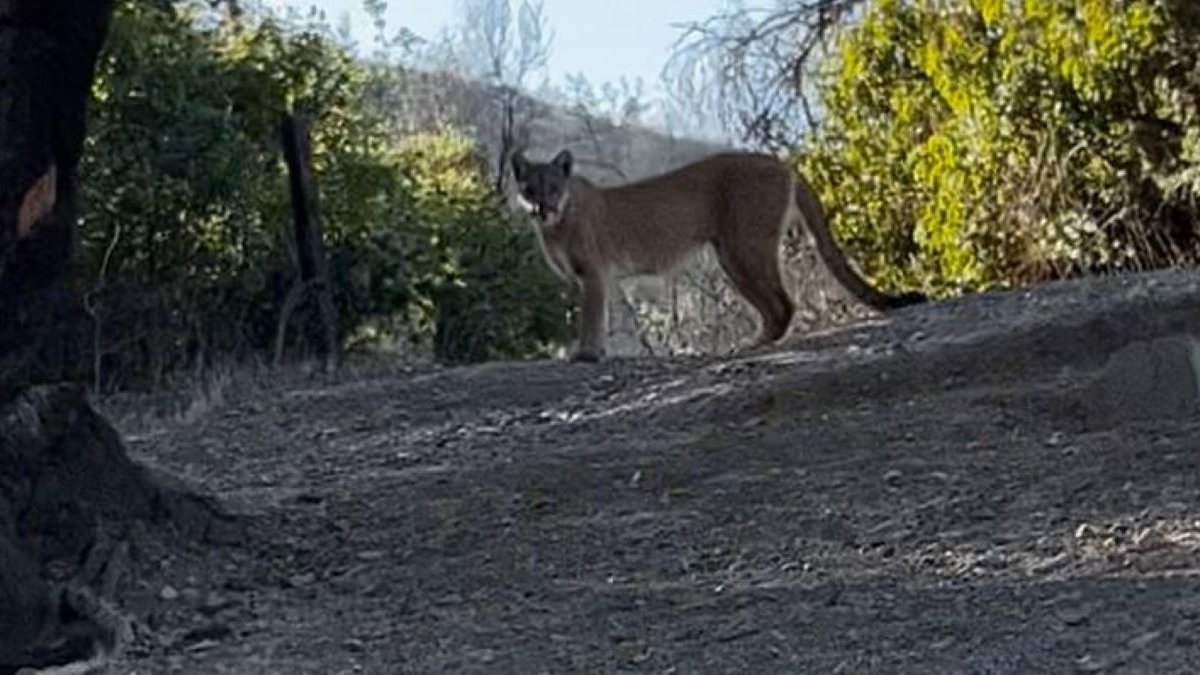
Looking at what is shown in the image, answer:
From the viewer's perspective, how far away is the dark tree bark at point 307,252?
14516mm

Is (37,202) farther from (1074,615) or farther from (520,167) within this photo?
(520,167)

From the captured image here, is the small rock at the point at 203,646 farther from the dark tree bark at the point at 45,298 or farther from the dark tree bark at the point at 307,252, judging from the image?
the dark tree bark at the point at 307,252

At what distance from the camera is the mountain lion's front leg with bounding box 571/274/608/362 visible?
477 inches

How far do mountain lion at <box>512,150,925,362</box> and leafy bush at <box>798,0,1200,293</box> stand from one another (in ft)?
7.91

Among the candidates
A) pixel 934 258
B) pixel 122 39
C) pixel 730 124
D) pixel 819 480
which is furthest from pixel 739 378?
pixel 730 124

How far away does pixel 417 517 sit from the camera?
811 centimetres

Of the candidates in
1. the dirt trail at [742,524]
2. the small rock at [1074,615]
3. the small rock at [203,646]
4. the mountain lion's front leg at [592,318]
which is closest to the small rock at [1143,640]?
the dirt trail at [742,524]

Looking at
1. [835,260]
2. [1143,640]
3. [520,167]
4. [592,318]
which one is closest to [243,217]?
[520,167]

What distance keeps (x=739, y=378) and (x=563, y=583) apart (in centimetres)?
304

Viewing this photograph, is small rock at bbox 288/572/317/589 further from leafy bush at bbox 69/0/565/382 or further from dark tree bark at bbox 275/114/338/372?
leafy bush at bbox 69/0/565/382

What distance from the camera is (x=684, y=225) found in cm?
1341

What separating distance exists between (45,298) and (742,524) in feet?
8.01

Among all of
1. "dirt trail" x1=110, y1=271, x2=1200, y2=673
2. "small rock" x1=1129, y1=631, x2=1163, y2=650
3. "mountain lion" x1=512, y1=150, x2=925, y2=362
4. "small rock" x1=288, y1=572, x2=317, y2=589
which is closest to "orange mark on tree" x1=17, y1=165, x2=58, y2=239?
"dirt trail" x1=110, y1=271, x2=1200, y2=673

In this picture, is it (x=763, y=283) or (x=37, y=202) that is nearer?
(x=37, y=202)
